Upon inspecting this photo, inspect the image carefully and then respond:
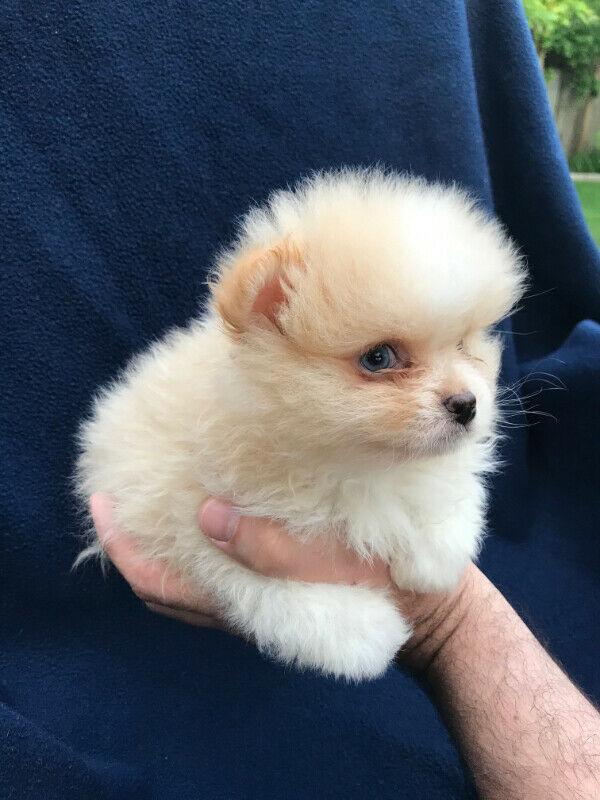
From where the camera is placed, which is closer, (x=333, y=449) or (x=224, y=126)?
(x=333, y=449)

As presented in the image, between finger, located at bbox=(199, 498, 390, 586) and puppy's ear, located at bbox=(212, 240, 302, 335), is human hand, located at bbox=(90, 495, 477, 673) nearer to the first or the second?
finger, located at bbox=(199, 498, 390, 586)

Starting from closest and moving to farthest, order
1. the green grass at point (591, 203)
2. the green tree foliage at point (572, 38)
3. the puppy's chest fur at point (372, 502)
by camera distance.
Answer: the puppy's chest fur at point (372, 502) < the green grass at point (591, 203) < the green tree foliage at point (572, 38)

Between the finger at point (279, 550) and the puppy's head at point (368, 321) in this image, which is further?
the finger at point (279, 550)

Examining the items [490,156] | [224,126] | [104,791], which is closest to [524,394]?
[490,156]

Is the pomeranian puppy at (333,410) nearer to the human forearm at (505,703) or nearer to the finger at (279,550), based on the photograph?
the finger at (279,550)

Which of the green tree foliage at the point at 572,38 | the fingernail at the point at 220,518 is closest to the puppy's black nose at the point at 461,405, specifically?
the fingernail at the point at 220,518

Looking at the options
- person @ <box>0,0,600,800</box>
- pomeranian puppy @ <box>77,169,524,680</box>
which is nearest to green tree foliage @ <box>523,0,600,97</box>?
person @ <box>0,0,600,800</box>

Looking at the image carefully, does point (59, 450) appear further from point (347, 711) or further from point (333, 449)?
point (347, 711)
